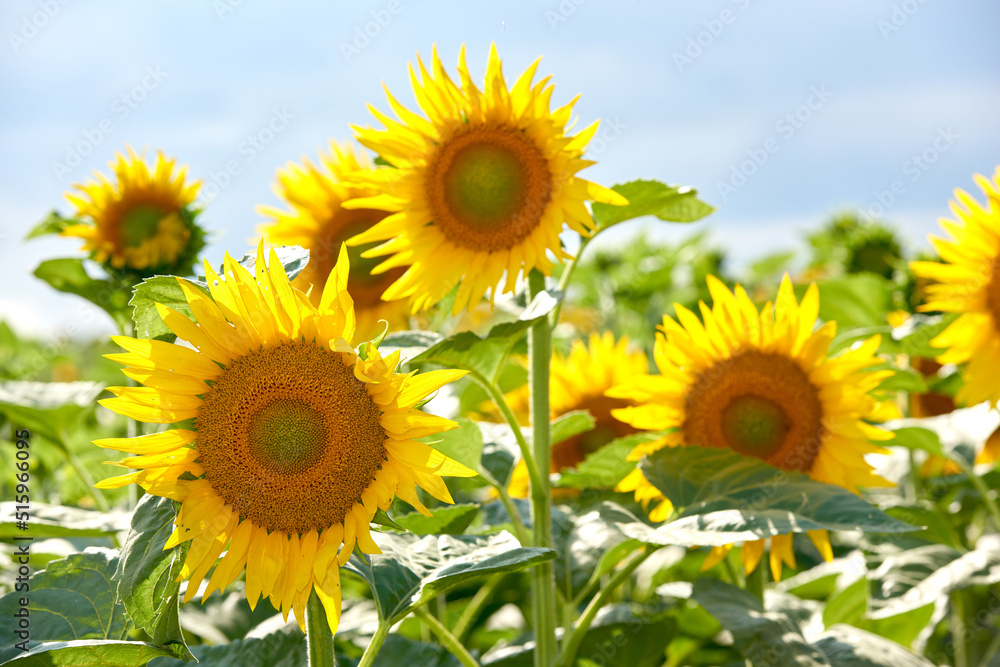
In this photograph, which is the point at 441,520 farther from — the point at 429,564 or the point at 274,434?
the point at 274,434

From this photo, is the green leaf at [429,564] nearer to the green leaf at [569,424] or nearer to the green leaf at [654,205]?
the green leaf at [569,424]

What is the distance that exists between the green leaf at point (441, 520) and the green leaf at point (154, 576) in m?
0.45

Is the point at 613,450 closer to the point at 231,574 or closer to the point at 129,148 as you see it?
the point at 231,574

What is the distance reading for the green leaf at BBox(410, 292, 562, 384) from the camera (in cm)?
133

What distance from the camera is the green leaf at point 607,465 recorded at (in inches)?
67.3

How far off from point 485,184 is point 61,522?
3.37 ft

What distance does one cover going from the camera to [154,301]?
1.11 meters

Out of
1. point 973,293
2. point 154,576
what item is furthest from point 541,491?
point 973,293

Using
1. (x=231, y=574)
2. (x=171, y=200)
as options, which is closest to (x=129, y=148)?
(x=171, y=200)

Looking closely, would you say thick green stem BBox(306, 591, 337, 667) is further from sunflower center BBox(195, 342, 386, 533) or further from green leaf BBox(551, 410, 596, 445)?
green leaf BBox(551, 410, 596, 445)

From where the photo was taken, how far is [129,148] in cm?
222

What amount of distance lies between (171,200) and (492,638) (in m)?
1.53

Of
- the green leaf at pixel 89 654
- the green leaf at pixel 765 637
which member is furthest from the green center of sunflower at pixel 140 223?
the green leaf at pixel 765 637

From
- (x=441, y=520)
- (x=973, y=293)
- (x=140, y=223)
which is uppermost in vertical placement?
(x=140, y=223)
